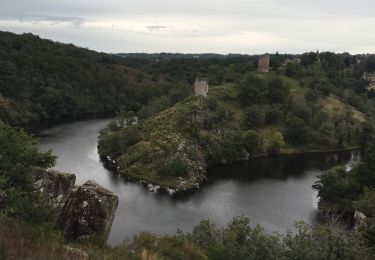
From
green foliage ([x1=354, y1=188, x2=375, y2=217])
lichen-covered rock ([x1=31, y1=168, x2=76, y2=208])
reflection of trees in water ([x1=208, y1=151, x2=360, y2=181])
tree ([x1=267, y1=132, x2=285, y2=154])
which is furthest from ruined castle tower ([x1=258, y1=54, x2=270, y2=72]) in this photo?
lichen-covered rock ([x1=31, y1=168, x2=76, y2=208])

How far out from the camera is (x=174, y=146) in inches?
2520

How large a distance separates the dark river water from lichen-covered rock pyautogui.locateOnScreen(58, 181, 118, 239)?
2071 centimetres

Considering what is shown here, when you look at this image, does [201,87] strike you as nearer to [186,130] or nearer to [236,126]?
[236,126]

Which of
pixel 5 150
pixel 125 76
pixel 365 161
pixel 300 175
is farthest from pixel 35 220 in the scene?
pixel 125 76

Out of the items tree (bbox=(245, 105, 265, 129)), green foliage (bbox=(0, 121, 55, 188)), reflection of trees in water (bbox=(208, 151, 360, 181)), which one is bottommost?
reflection of trees in water (bbox=(208, 151, 360, 181))

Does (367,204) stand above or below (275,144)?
above

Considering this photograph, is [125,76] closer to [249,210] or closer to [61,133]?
[61,133]

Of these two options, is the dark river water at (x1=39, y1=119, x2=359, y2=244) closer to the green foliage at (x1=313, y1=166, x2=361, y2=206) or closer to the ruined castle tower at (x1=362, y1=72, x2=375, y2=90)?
the green foliage at (x1=313, y1=166, x2=361, y2=206)

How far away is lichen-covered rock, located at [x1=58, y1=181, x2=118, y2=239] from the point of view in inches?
595

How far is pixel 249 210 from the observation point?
47.8 m

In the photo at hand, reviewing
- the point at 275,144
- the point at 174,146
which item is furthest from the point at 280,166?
the point at 174,146

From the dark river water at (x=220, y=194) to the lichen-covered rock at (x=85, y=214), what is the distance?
20708mm

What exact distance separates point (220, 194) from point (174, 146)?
12848 mm

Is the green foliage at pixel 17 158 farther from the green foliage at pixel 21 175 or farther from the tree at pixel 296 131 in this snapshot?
the tree at pixel 296 131
